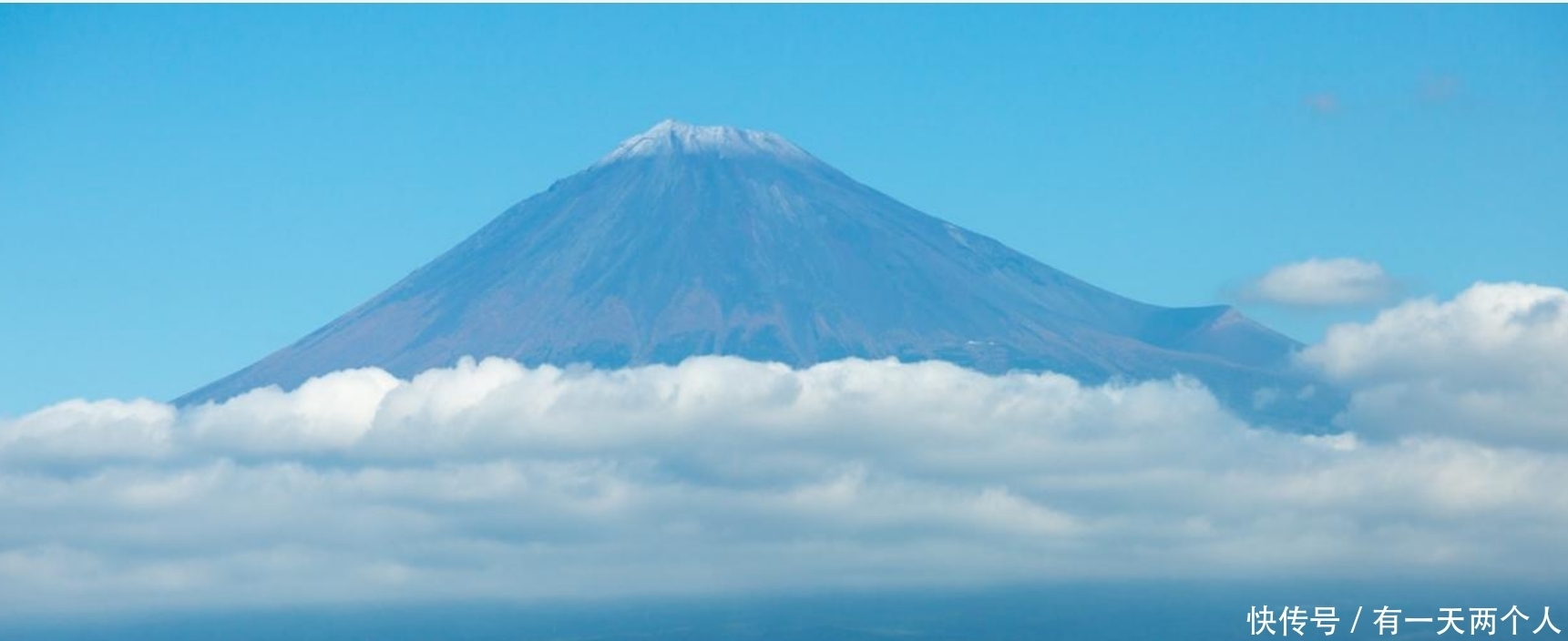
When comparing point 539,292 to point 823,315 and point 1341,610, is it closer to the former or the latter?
point 823,315

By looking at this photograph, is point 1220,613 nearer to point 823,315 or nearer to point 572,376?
point 823,315

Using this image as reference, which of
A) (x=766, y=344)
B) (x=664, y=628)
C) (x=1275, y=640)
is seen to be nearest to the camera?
(x=1275, y=640)

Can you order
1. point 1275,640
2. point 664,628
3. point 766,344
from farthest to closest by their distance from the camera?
point 664,628
point 766,344
point 1275,640

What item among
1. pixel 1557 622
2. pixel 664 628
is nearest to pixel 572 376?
pixel 664 628

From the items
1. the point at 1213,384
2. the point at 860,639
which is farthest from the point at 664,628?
the point at 1213,384

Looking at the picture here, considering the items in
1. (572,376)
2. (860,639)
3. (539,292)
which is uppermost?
(539,292)

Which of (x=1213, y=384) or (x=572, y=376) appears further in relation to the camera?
(x=1213, y=384)

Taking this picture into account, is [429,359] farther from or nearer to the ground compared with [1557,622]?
farther from the ground

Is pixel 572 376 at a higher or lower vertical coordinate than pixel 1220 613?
higher

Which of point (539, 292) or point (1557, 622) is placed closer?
point (1557, 622)
